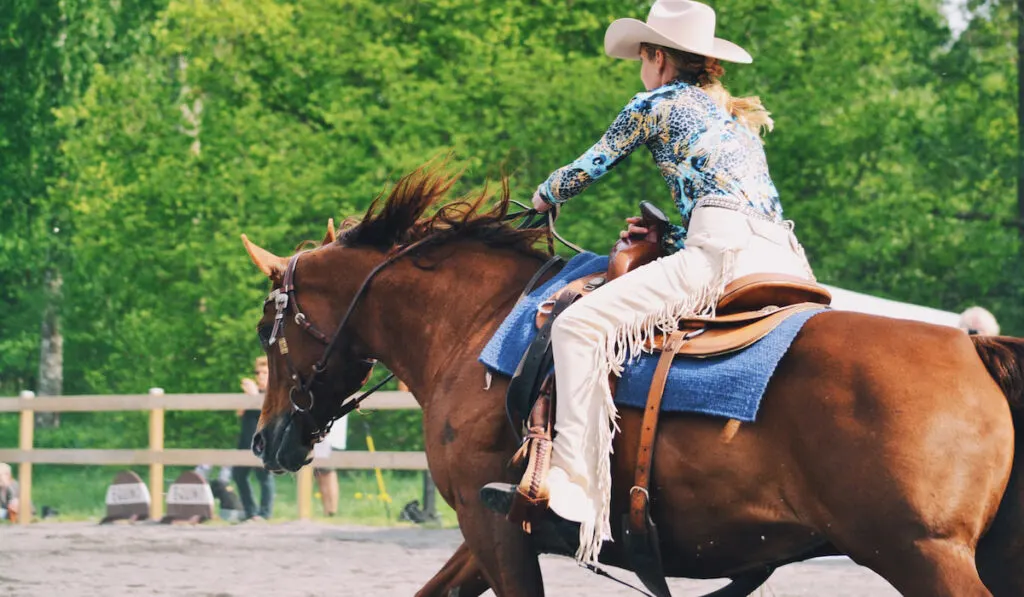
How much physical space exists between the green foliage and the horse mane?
63.8 ft

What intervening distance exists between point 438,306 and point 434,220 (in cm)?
39

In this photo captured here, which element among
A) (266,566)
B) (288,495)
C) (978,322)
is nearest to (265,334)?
(266,566)

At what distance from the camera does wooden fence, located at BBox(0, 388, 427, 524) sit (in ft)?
48.6

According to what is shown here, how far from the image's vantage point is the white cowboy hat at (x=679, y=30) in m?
5.20

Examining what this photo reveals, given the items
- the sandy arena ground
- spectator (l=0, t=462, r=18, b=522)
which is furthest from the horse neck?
spectator (l=0, t=462, r=18, b=522)

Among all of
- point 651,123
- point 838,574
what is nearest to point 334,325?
point 651,123

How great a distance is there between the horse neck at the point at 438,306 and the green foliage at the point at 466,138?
19608mm

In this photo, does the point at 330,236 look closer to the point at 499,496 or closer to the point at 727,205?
the point at 499,496

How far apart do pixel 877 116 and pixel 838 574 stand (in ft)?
56.5

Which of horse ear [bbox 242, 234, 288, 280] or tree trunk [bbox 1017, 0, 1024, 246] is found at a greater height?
tree trunk [bbox 1017, 0, 1024, 246]

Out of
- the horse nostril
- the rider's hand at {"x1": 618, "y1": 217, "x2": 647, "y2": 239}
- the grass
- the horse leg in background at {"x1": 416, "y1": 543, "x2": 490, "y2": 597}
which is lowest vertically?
the grass

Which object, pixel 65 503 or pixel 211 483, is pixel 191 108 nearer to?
pixel 65 503

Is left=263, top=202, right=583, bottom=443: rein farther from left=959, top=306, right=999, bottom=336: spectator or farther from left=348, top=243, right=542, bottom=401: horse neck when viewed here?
left=959, top=306, right=999, bottom=336: spectator

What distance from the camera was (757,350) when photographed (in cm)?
469
